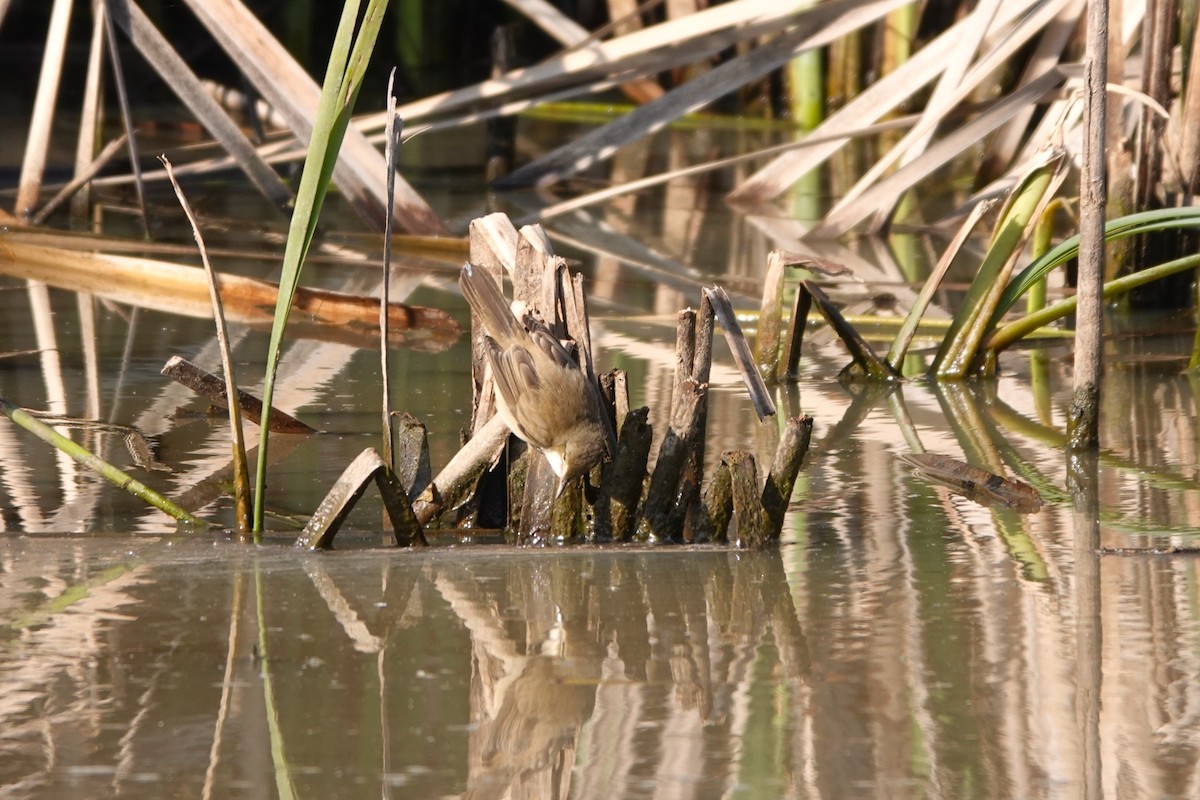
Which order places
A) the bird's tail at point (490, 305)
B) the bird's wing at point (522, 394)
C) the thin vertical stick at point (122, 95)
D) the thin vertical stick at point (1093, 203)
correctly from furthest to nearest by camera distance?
the thin vertical stick at point (122, 95)
the thin vertical stick at point (1093, 203)
the bird's tail at point (490, 305)
the bird's wing at point (522, 394)

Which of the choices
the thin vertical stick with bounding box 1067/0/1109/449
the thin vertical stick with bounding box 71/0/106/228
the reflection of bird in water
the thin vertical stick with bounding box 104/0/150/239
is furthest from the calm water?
the thin vertical stick with bounding box 71/0/106/228

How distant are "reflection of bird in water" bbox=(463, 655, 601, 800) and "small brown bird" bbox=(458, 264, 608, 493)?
495 mm

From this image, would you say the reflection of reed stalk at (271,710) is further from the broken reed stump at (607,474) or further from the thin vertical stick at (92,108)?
the thin vertical stick at (92,108)

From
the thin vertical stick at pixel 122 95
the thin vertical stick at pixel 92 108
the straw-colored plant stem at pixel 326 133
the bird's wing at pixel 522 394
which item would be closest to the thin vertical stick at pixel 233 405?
the straw-colored plant stem at pixel 326 133

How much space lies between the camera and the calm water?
2.09 meters

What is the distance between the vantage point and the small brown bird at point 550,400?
2.84 meters

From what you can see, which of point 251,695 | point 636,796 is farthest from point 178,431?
point 636,796

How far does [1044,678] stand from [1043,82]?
3.82 m

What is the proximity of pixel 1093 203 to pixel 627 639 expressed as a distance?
1.62 metres

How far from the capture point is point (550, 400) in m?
2.81

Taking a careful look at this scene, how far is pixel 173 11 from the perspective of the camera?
10.9 meters

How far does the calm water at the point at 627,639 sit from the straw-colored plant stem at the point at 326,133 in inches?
15.4

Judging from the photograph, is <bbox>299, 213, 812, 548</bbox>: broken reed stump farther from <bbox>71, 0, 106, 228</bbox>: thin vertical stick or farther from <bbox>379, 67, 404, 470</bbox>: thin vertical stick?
<bbox>71, 0, 106, 228</bbox>: thin vertical stick

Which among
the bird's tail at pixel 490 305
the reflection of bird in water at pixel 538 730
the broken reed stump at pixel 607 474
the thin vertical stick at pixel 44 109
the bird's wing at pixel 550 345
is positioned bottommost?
the reflection of bird in water at pixel 538 730
